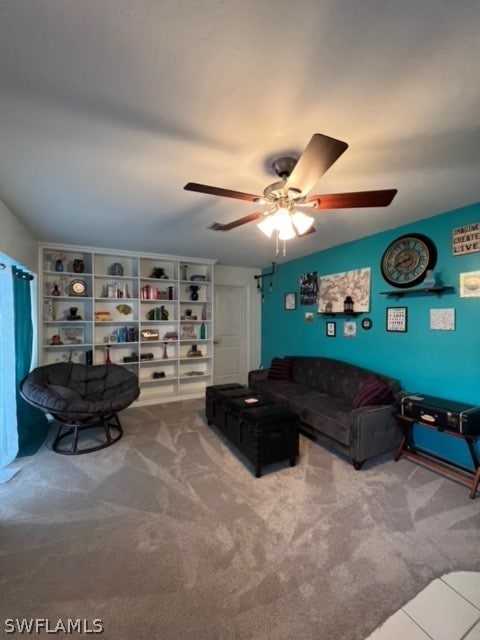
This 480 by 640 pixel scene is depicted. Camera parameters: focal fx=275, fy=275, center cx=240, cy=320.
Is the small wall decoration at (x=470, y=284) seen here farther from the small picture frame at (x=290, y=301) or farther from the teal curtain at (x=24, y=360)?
the teal curtain at (x=24, y=360)

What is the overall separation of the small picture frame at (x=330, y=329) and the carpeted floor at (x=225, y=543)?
170 centimetres

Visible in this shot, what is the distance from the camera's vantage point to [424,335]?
Answer: 9.34 feet

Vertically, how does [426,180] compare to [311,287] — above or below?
above

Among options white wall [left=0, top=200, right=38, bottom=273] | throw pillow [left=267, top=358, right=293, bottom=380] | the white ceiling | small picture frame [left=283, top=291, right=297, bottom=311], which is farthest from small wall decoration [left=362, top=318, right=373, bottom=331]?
white wall [left=0, top=200, right=38, bottom=273]

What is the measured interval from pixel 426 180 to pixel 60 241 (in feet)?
13.8

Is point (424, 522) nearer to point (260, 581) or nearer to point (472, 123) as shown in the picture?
point (260, 581)

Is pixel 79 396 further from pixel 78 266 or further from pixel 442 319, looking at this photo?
pixel 442 319

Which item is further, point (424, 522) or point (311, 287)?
point (311, 287)

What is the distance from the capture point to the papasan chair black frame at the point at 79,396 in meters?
2.68

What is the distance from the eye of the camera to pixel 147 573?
1.52m

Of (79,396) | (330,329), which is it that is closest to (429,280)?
(330,329)

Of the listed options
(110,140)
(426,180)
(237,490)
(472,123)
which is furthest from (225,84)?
(237,490)

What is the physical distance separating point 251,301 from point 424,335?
3.30 metres

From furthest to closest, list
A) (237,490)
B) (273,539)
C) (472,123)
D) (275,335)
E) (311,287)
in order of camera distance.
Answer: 1. (275,335)
2. (311,287)
3. (237,490)
4. (273,539)
5. (472,123)
